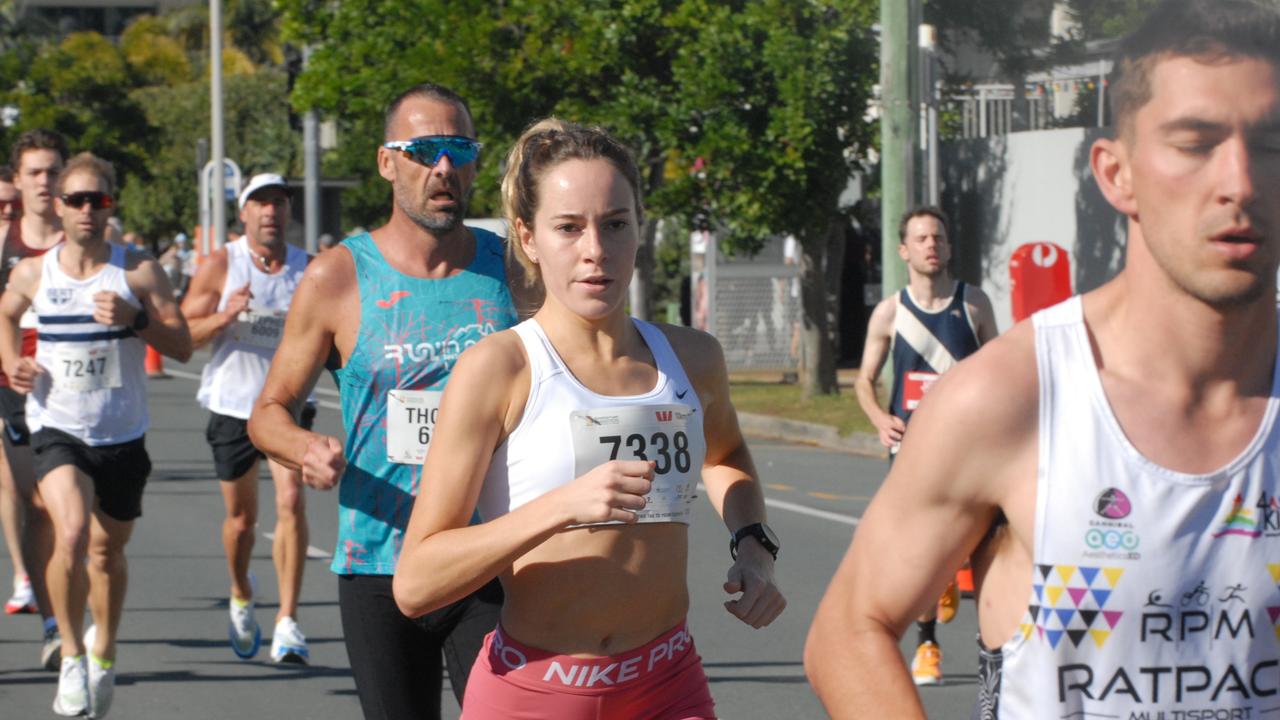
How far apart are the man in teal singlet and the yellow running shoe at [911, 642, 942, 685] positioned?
3450mm

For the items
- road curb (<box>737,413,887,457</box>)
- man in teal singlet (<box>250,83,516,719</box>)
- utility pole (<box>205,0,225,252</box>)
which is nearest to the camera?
man in teal singlet (<box>250,83,516,719</box>)

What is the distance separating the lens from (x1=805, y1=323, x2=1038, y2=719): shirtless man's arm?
2205mm

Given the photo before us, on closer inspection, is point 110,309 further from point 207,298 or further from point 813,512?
point 813,512

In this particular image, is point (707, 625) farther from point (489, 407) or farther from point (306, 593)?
point (489, 407)

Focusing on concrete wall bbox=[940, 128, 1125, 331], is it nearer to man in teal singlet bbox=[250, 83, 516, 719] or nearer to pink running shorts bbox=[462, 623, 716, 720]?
man in teal singlet bbox=[250, 83, 516, 719]

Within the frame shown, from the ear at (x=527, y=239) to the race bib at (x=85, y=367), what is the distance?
4.25 m

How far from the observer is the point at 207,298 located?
9047 millimetres

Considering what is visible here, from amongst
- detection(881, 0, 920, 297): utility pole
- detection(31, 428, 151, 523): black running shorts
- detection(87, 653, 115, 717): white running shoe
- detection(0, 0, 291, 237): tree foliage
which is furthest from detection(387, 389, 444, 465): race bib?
detection(0, 0, 291, 237): tree foliage

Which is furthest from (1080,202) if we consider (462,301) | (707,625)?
(462,301)

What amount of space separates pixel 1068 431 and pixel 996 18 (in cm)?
1836

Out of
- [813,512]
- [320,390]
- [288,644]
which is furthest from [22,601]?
[320,390]

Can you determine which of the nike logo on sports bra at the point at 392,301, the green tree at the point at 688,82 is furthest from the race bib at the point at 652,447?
the green tree at the point at 688,82

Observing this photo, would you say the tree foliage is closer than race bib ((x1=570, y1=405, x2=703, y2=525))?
No

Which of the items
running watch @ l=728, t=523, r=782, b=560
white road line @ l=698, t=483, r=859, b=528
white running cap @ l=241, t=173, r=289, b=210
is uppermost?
Result: white running cap @ l=241, t=173, r=289, b=210
